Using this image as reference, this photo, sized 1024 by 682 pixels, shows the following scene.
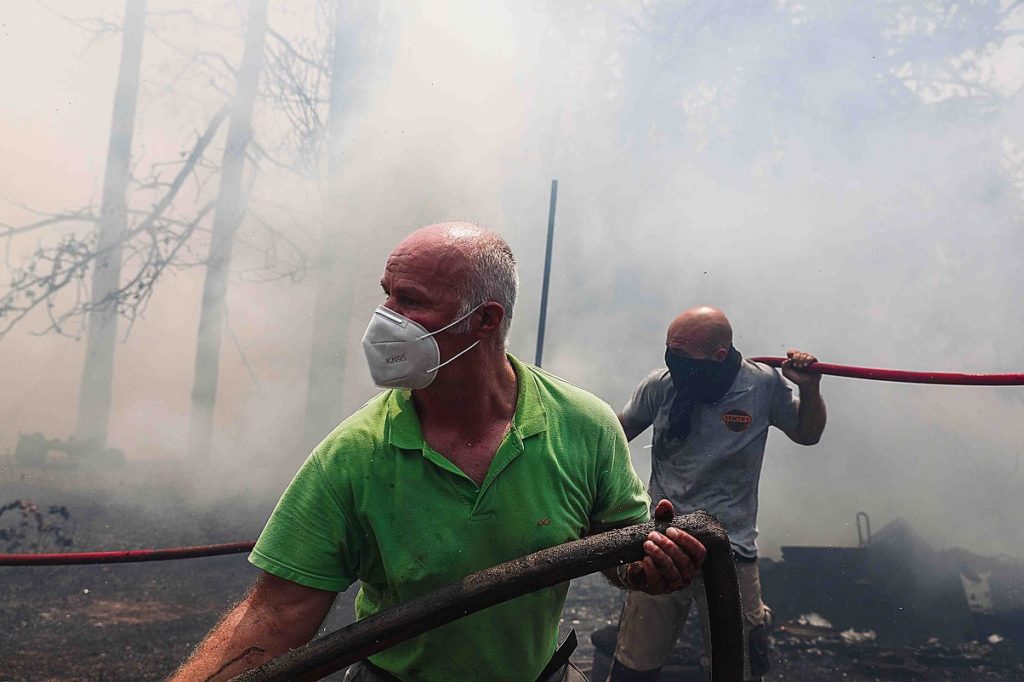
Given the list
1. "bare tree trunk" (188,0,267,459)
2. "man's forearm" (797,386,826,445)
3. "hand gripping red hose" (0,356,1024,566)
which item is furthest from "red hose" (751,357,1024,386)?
"bare tree trunk" (188,0,267,459)

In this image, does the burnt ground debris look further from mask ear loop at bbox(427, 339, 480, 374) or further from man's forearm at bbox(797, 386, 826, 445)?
mask ear loop at bbox(427, 339, 480, 374)

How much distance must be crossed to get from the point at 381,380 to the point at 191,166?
8.46 meters

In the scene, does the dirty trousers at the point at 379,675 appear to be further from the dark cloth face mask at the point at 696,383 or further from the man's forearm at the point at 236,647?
the dark cloth face mask at the point at 696,383

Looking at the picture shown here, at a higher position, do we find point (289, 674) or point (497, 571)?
point (497, 571)

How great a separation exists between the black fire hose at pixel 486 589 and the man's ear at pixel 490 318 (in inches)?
22.0

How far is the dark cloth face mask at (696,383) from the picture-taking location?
416 cm

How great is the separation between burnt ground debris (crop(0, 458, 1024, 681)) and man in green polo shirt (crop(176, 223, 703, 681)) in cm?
322

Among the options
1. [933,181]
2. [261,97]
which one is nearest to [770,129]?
[933,181]

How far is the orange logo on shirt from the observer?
4125 mm

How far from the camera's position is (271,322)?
9.59 meters

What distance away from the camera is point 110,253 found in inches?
357

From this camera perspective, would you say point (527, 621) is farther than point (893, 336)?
No

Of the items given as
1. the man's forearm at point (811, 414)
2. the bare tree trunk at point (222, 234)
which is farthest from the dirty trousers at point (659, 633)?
the bare tree trunk at point (222, 234)

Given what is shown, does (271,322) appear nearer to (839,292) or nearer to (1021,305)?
(839,292)
